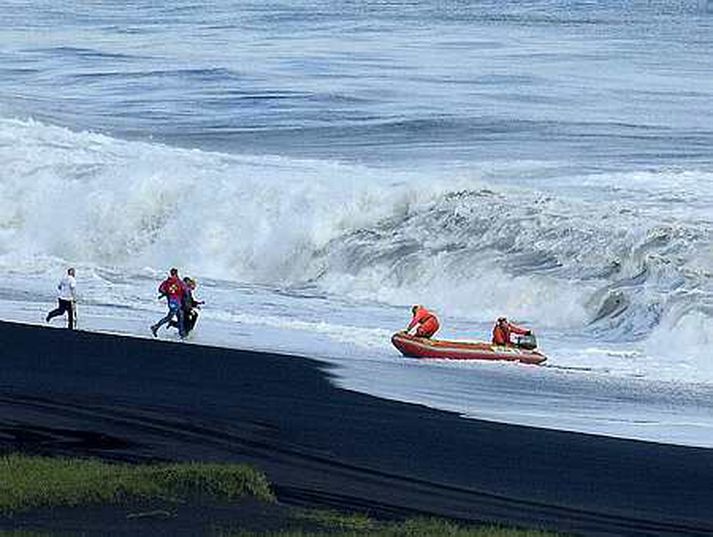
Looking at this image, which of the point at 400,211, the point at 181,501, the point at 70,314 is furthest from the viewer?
the point at 400,211

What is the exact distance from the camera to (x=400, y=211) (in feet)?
121

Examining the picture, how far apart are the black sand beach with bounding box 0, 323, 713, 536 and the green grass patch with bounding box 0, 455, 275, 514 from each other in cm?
46

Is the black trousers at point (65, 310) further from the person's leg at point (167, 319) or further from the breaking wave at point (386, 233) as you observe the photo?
the breaking wave at point (386, 233)

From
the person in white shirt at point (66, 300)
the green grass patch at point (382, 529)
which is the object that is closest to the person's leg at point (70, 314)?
the person in white shirt at point (66, 300)

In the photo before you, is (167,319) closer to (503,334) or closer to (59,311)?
(59,311)

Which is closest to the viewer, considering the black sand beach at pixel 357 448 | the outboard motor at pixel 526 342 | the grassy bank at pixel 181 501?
the grassy bank at pixel 181 501

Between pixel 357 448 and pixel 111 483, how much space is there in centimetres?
351

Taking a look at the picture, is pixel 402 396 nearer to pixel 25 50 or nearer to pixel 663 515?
pixel 663 515

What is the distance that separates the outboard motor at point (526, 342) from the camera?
2480cm

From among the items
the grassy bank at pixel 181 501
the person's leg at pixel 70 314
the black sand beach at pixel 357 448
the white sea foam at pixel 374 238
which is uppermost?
the white sea foam at pixel 374 238

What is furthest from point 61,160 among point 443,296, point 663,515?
point 663,515

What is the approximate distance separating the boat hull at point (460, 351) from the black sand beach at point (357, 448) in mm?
3044

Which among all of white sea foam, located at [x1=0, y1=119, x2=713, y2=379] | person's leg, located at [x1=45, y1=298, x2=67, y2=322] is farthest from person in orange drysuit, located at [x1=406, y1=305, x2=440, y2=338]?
person's leg, located at [x1=45, y1=298, x2=67, y2=322]

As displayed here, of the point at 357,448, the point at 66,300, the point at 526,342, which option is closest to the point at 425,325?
the point at 526,342
